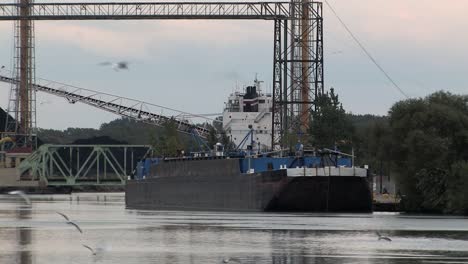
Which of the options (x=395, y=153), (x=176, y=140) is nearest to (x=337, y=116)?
(x=395, y=153)

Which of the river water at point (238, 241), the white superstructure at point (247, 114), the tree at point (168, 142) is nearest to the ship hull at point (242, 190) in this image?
the river water at point (238, 241)

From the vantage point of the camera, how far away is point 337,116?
115 meters

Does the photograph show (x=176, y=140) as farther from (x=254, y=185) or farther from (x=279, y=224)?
(x=279, y=224)

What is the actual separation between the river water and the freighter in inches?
385

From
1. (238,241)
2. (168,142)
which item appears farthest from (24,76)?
(238,241)

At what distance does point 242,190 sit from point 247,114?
160 ft

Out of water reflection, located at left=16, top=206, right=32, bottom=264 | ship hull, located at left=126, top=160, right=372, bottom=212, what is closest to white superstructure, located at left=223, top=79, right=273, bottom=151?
ship hull, located at left=126, top=160, right=372, bottom=212

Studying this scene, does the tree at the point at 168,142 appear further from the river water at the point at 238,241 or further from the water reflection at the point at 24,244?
the water reflection at the point at 24,244

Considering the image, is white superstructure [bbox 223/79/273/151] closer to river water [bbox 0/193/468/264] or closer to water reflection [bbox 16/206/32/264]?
river water [bbox 0/193/468/264]

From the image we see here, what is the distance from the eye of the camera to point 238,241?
52750 millimetres

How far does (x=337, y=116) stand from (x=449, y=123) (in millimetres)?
25761

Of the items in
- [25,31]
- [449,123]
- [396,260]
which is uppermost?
[25,31]

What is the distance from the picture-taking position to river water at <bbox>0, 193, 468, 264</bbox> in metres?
44.3

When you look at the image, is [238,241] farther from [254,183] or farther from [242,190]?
[242,190]
